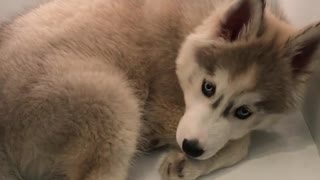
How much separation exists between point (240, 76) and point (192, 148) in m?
0.24

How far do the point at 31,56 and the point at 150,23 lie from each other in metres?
0.41

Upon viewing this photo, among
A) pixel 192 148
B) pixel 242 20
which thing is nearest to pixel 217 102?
pixel 192 148

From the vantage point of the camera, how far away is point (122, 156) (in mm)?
1821

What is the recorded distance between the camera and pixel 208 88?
1.80m

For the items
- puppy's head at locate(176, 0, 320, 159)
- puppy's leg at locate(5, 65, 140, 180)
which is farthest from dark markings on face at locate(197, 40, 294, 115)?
puppy's leg at locate(5, 65, 140, 180)

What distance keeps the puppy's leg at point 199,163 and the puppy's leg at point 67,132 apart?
15cm

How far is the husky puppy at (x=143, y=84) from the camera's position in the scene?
1.76 m

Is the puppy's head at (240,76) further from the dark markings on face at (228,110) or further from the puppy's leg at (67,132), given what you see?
the puppy's leg at (67,132)

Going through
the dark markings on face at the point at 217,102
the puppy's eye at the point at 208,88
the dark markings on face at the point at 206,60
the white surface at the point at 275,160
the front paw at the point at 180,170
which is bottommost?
the white surface at the point at 275,160

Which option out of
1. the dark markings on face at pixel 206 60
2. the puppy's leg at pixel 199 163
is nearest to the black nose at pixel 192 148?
the puppy's leg at pixel 199 163

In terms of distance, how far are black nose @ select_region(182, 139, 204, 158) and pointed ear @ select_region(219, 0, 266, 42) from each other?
12.9 inches

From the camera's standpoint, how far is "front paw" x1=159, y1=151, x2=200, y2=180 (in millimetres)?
1880

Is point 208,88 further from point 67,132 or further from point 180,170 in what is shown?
point 67,132

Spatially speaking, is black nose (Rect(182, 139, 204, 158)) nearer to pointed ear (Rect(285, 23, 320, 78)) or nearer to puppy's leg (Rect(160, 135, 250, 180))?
puppy's leg (Rect(160, 135, 250, 180))
